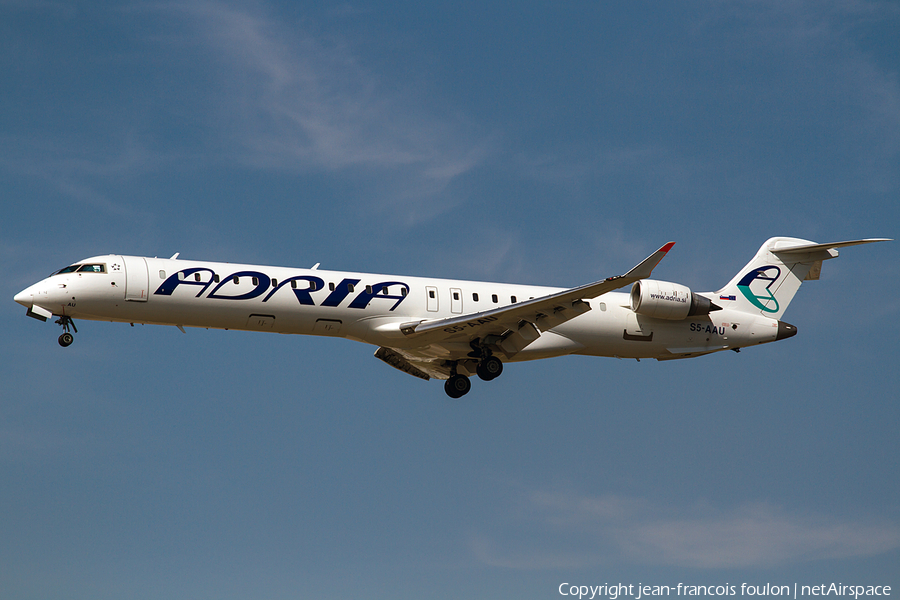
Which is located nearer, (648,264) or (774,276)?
(648,264)

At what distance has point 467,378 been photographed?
29438 mm

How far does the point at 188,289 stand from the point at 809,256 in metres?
19.6

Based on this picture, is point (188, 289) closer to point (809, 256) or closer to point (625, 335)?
point (625, 335)

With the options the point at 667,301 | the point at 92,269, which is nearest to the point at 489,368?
the point at 667,301

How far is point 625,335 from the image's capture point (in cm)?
2903

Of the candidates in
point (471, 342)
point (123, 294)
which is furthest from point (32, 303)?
point (471, 342)

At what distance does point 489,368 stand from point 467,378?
69.5 inches

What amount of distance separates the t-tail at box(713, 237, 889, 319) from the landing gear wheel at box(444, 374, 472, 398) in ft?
27.9

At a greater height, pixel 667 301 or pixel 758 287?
pixel 758 287

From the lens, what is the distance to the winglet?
23.0 meters

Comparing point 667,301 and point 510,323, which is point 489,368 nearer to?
point 510,323

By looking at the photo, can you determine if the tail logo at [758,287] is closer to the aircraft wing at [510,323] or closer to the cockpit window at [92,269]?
the aircraft wing at [510,323]

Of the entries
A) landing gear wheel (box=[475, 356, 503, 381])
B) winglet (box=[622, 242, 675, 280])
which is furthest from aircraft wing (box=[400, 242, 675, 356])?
winglet (box=[622, 242, 675, 280])

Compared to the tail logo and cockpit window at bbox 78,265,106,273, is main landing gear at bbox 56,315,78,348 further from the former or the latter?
the tail logo
